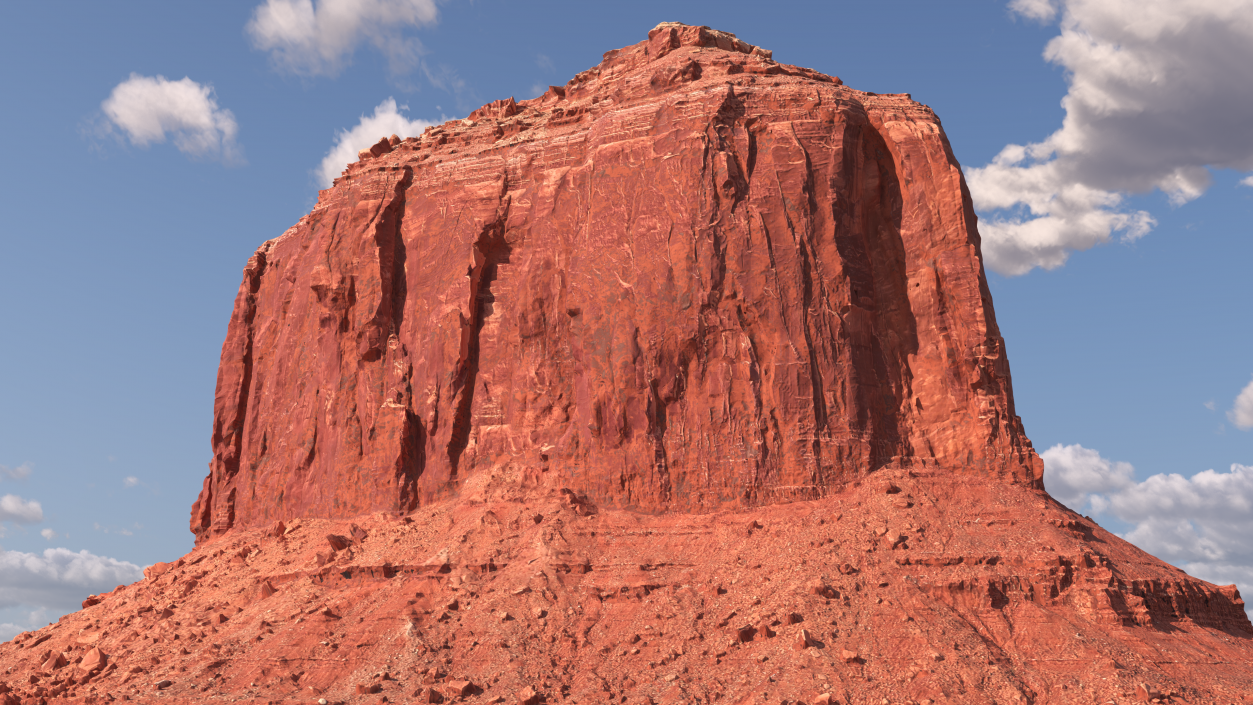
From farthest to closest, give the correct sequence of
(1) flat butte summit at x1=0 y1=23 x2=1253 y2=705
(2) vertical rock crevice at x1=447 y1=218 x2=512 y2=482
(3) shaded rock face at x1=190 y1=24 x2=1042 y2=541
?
(2) vertical rock crevice at x1=447 y1=218 x2=512 y2=482 < (3) shaded rock face at x1=190 y1=24 x2=1042 y2=541 < (1) flat butte summit at x1=0 y1=23 x2=1253 y2=705

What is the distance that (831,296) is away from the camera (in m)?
31.1

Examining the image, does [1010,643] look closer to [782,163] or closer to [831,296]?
[831,296]

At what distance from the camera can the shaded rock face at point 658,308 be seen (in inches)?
1190

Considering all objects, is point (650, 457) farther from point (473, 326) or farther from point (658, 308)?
point (473, 326)

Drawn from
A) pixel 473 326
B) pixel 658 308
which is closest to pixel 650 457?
pixel 658 308

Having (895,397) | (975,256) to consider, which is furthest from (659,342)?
(975,256)

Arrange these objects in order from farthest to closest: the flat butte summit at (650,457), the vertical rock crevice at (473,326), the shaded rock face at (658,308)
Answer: the vertical rock crevice at (473,326), the shaded rock face at (658,308), the flat butte summit at (650,457)

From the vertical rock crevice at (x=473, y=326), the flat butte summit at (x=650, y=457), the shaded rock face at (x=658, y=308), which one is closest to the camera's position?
the flat butte summit at (x=650, y=457)

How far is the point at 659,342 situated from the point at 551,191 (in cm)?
770

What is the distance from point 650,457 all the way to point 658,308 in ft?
15.1

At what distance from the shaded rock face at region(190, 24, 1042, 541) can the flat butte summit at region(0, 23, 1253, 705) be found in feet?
0.36

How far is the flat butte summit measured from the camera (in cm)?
2395

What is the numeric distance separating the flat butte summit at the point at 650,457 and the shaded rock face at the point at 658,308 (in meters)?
0.11

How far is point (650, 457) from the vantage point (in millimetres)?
30500
